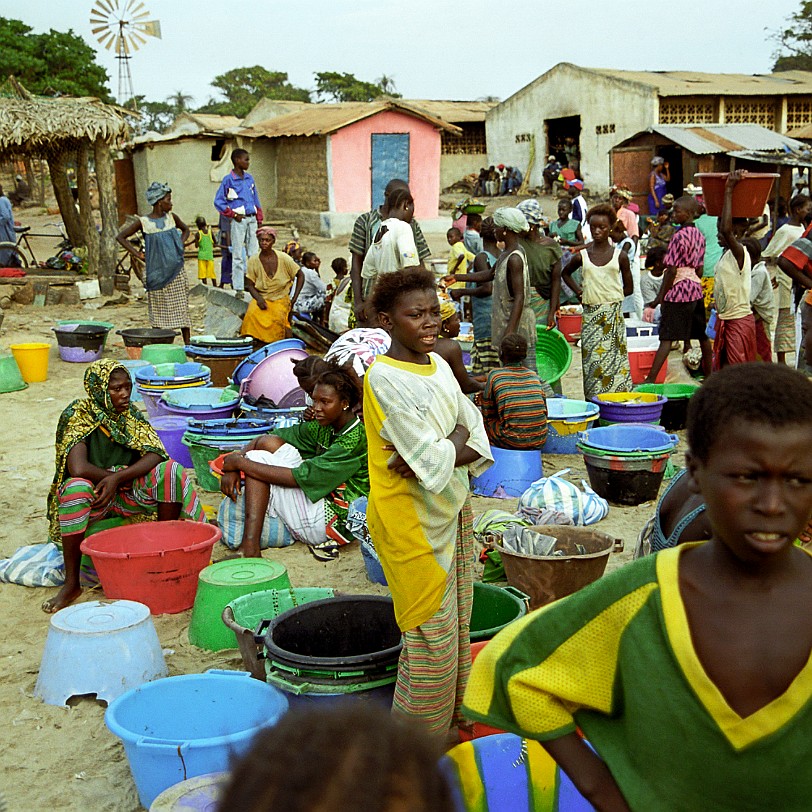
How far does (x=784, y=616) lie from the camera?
1365 mm

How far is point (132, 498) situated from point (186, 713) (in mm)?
1823

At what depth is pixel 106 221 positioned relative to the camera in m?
14.9

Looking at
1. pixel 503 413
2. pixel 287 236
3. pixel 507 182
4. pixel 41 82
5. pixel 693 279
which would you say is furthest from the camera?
pixel 41 82

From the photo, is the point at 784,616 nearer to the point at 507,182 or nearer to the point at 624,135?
the point at 624,135

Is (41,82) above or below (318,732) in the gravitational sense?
above

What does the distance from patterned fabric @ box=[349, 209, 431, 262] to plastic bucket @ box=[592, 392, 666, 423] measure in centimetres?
162

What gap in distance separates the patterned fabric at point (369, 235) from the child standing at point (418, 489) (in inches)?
134

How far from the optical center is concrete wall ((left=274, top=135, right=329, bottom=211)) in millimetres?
20766

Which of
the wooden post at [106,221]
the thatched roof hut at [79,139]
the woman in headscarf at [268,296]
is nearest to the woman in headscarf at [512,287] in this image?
the woman in headscarf at [268,296]

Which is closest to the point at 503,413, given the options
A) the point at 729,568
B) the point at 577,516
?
the point at 577,516

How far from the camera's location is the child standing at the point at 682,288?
788 cm

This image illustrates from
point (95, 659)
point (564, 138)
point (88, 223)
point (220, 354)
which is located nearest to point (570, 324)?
point (220, 354)

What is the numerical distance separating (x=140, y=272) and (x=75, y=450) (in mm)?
9653

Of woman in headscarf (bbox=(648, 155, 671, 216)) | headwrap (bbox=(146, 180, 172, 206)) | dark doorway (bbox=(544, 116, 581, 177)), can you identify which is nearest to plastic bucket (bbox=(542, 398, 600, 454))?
headwrap (bbox=(146, 180, 172, 206))
